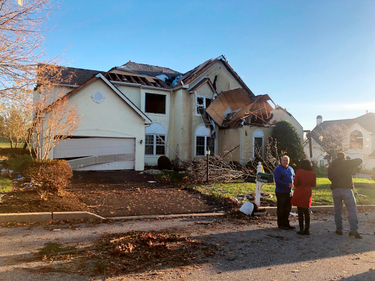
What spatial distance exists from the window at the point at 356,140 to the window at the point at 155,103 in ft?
87.8

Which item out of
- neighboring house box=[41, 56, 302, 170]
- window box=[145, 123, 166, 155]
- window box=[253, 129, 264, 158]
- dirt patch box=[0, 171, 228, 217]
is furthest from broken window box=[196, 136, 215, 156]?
dirt patch box=[0, 171, 228, 217]

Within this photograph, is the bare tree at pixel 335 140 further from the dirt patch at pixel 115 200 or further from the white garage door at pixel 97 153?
the dirt patch at pixel 115 200

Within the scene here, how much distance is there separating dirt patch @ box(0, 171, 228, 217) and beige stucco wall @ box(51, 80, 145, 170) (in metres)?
4.14

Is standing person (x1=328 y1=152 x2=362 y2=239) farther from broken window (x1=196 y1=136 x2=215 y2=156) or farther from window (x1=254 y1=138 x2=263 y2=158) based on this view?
broken window (x1=196 y1=136 x2=215 y2=156)

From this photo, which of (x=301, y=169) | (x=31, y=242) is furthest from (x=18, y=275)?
(x=301, y=169)

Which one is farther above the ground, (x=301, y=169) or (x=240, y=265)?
(x=301, y=169)

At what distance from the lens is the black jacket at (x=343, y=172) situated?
19.7ft

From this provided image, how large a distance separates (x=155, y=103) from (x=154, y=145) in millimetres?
3465

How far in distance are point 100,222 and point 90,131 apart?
9968 millimetres

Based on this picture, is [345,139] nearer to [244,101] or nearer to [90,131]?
[244,101]

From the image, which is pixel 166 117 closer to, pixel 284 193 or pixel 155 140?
pixel 155 140

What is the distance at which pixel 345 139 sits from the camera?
33281 millimetres

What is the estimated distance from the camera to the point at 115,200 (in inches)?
340

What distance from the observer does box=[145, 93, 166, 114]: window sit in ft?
65.8
